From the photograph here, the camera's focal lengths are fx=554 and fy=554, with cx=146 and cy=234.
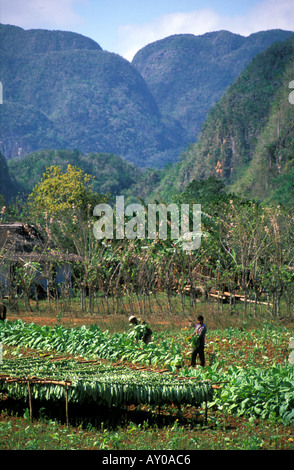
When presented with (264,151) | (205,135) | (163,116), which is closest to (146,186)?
(205,135)

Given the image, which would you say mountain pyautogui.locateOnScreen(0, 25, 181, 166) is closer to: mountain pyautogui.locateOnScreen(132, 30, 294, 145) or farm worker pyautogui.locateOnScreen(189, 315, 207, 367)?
mountain pyautogui.locateOnScreen(132, 30, 294, 145)

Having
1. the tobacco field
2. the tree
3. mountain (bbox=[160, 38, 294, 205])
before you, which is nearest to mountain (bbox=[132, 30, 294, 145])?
mountain (bbox=[160, 38, 294, 205])

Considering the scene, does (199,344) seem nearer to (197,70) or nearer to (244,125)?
(244,125)

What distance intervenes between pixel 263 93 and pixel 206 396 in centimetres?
6184

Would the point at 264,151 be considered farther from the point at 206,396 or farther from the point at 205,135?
the point at 206,396

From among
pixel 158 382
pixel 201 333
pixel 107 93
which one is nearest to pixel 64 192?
pixel 201 333

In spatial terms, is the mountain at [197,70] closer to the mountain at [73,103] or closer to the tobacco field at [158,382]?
the mountain at [73,103]

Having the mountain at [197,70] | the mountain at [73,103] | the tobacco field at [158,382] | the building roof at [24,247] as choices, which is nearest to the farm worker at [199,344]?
the tobacco field at [158,382]

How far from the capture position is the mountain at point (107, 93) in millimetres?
128125

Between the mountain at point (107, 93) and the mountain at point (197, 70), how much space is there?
322mm

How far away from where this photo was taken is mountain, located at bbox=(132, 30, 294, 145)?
166 m

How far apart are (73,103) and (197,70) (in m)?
61.1

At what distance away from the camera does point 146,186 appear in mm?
80062

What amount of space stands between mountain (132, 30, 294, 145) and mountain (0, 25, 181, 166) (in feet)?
30.1
